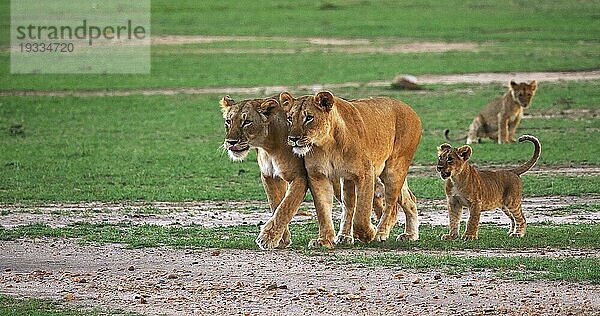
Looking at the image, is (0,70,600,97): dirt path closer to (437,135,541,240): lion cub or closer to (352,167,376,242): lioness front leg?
(437,135,541,240): lion cub

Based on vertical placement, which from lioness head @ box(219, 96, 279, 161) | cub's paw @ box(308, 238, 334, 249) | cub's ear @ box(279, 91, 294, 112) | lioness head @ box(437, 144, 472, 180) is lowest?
cub's paw @ box(308, 238, 334, 249)

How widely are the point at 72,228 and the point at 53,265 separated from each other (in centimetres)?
211

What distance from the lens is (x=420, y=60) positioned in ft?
110

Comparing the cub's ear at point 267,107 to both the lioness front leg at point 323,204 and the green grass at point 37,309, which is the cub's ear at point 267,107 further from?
the green grass at point 37,309

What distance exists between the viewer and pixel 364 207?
1090 cm

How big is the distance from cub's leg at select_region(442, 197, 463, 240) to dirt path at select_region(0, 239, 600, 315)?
169 centimetres

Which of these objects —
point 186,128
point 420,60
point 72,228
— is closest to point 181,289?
point 72,228

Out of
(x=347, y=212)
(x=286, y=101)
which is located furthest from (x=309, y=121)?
(x=347, y=212)

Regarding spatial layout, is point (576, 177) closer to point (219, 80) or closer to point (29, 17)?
point (219, 80)

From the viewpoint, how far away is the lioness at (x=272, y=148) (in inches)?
425

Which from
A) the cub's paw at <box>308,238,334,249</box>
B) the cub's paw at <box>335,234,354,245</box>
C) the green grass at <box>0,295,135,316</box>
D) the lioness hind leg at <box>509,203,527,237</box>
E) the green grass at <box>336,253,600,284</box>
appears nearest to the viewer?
the green grass at <box>0,295,135,316</box>

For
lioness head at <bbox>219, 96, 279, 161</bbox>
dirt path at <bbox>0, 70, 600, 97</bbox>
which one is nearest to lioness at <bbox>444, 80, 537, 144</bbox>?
dirt path at <bbox>0, 70, 600, 97</bbox>

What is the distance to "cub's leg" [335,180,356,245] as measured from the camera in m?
10.9

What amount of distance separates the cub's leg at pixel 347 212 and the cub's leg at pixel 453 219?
1041mm
